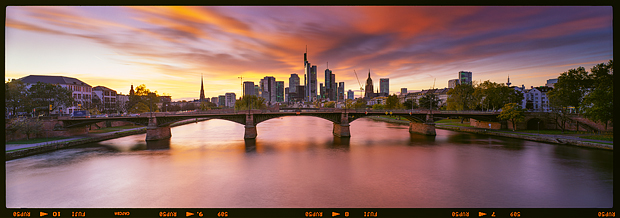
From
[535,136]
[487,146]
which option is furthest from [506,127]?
[487,146]

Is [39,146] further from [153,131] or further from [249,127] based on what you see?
[249,127]

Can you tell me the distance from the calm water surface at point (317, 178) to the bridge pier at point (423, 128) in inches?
648

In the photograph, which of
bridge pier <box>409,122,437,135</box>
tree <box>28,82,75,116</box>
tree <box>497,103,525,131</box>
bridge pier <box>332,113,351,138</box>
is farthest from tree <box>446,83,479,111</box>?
tree <box>28,82,75,116</box>

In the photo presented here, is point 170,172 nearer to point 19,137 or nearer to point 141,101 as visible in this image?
point 19,137

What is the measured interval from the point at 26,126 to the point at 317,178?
136 ft

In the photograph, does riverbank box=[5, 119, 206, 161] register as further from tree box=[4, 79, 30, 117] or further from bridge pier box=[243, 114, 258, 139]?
bridge pier box=[243, 114, 258, 139]

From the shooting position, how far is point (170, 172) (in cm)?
2495

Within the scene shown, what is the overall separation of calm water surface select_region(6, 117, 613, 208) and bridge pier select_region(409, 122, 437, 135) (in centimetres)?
1647

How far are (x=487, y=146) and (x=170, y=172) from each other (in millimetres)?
40978

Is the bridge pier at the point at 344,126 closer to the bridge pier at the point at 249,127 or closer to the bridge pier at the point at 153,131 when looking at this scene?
the bridge pier at the point at 249,127

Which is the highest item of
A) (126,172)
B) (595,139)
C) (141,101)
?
(141,101)

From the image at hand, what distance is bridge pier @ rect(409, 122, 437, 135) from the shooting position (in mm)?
52938

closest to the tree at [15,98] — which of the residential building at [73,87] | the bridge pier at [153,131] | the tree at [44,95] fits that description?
the tree at [44,95]
